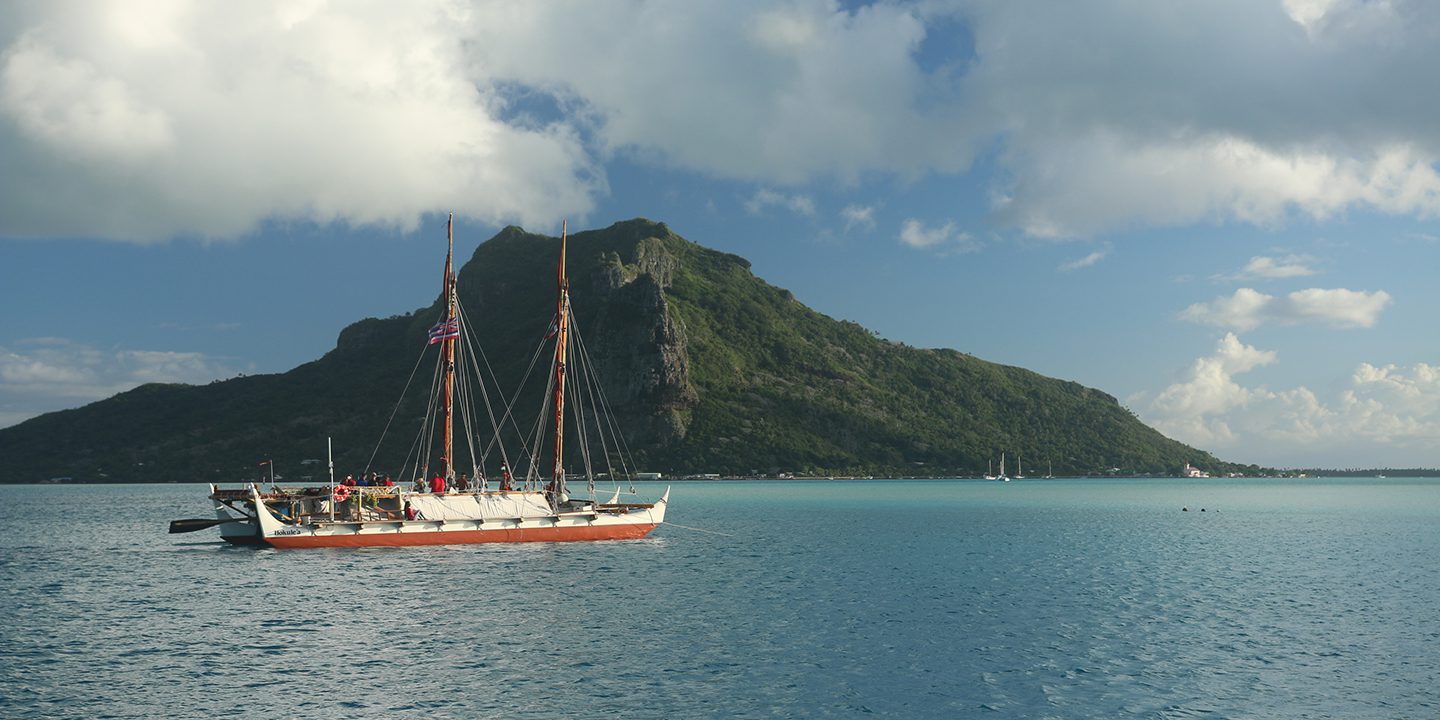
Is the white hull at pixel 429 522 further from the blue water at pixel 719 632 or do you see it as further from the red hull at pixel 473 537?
the blue water at pixel 719 632

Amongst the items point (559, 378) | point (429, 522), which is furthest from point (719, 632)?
point (559, 378)

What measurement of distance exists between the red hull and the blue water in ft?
3.83

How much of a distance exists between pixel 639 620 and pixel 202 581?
27875 millimetres

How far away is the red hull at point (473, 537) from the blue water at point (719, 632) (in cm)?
117

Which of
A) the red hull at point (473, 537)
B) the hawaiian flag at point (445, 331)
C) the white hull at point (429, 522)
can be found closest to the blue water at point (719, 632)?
the red hull at point (473, 537)

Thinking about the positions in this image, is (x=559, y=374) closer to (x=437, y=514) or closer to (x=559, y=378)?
(x=559, y=378)

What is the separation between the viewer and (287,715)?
26547 millimetres

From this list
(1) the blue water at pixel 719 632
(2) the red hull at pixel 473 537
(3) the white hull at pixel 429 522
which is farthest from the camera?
(2) the red hull at pixel 473 537

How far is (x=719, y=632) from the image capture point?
3834 cm

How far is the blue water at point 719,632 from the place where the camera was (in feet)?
92.6

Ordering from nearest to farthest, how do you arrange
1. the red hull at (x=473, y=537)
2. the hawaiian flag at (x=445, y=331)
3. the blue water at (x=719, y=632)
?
the blue water at (x=719, y=632) → the red hull at (x=473, y=537) → the hawaiian flag at (x=445, y=331)

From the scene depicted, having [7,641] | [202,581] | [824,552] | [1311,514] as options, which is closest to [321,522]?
[202,581]

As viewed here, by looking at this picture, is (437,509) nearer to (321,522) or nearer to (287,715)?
(321,522)

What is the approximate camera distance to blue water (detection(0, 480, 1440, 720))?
2823 centimetres
